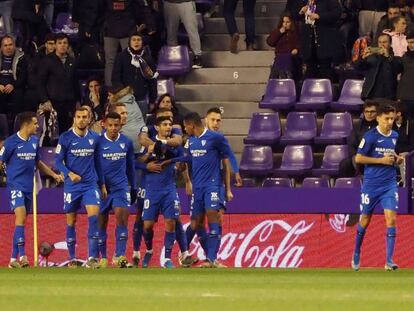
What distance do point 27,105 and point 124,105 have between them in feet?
11.2

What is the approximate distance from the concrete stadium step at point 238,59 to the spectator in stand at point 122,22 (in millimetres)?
1266

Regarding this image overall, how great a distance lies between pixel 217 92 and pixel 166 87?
0.92m

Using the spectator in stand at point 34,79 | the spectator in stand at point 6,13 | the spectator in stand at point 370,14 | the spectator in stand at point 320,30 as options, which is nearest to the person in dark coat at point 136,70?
the spectator in stand at point 34,79

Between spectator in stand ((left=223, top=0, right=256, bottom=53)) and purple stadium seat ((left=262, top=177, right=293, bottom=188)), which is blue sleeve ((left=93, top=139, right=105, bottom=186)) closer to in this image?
purple stadium seat ((left=262, top=177, right=293, bottom=188))

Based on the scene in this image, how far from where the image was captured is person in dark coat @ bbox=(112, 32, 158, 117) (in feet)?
78.5

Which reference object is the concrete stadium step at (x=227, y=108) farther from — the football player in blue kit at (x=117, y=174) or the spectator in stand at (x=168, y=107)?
the football player in blue kit at (x=117, y=174)

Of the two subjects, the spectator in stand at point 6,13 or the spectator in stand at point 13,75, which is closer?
the spectator in stand at point 13,75

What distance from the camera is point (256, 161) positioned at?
919 inches

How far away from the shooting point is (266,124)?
23.8 metres

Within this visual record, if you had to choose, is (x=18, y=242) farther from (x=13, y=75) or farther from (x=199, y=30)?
(x=199, y=30)

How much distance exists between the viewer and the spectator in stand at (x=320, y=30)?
2373 centimetres

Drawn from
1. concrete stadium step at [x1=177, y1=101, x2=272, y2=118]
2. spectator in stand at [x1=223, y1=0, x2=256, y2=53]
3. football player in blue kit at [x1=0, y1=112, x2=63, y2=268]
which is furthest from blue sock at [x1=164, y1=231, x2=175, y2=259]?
spectator in stand at [x1=223, y1=0, x2=256, y2=53]

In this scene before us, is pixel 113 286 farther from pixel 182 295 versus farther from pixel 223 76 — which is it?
pixel 223 76

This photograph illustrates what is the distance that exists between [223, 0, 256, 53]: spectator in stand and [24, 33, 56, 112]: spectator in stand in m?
2.93
